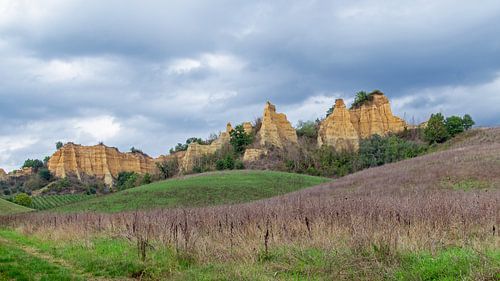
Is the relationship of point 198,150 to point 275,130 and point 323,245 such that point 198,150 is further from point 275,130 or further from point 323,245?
Result: point 323,245

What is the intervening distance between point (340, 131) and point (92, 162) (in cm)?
7420

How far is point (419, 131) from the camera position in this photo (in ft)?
287

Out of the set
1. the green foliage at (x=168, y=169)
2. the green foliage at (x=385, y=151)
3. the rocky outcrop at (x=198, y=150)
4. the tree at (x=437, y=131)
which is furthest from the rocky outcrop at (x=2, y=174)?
the tree at (x=437, y=131)

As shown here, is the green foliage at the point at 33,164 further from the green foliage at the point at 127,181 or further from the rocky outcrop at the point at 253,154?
the rocky outcrop at the point at 253,154

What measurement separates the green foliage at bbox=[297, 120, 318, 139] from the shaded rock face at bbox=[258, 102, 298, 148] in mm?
5881

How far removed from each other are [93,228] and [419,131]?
265ft

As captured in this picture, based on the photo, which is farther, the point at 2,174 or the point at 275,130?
the point at 2,174

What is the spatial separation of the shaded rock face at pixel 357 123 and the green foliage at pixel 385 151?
6.03m

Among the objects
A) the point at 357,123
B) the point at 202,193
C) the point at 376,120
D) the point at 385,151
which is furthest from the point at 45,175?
the point at 385,151

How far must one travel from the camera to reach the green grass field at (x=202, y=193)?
40062 mm

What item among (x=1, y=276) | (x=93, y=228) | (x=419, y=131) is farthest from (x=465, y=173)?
(x=419, y=131)

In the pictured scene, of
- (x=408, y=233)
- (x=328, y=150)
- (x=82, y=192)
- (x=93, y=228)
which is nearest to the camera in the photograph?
(x=408, y=233)

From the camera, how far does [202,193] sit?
45.0 m

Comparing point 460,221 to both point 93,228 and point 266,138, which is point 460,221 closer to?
point 93,228
